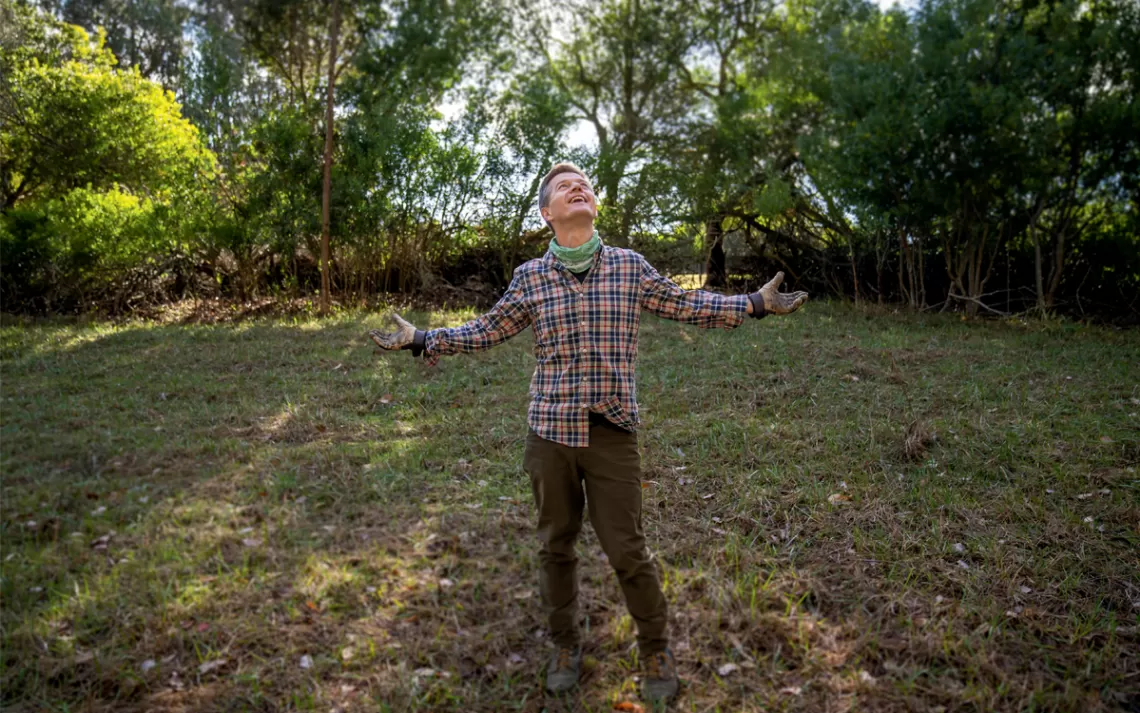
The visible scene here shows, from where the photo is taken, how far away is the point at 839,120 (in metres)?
11.2

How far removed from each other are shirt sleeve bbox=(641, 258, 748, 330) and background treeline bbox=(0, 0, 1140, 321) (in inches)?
319

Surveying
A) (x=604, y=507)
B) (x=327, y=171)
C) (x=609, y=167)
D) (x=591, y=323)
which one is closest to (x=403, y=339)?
(x=591, y=323)

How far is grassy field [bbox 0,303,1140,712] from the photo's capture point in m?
2.74

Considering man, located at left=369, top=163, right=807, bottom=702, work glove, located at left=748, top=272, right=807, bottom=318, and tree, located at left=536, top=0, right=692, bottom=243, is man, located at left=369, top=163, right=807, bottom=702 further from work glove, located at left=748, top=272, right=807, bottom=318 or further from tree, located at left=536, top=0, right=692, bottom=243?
tree, located at left=536, top=0, right=692, bottom=243

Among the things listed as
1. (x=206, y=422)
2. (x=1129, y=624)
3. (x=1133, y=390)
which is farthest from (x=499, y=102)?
(x=1129, y=624)

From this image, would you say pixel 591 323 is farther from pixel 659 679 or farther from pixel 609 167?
pixel 609 167

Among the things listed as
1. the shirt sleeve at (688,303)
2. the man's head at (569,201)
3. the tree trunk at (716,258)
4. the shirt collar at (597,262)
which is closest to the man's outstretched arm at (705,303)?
the shirt sleeve at (688,303)

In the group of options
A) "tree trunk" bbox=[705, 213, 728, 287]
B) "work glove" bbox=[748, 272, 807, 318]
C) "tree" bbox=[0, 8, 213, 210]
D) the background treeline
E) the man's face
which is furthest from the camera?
"tree trunk" bbox=[705, 213, 728, 287]

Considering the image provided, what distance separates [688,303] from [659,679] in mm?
1283

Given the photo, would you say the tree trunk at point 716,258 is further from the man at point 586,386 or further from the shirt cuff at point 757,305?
the man at point 586,386

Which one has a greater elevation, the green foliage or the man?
the green foliage

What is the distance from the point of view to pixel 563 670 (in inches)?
107

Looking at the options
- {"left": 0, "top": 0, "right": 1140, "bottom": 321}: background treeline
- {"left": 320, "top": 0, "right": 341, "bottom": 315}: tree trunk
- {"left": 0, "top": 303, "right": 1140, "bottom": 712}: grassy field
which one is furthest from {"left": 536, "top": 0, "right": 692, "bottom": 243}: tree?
{"left": 0, "top": 303, "right": 1140, "bottom": 712}: grassy field

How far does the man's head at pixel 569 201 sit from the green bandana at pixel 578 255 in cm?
7
